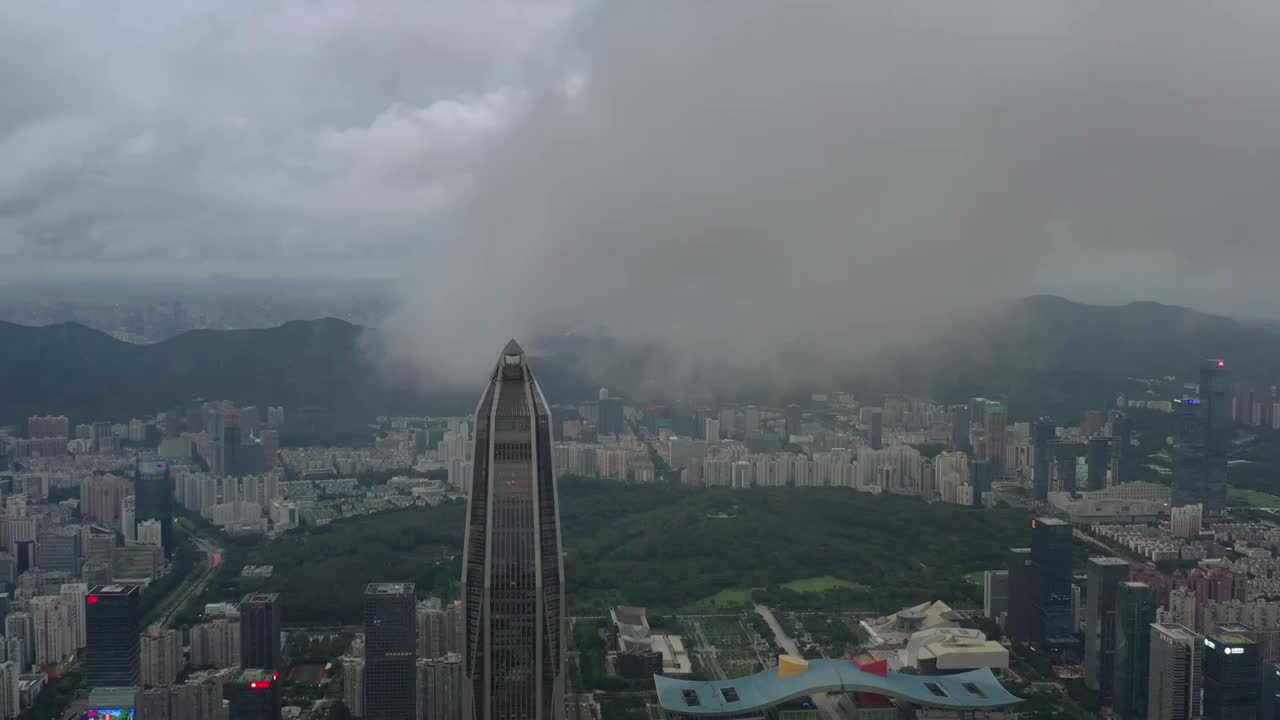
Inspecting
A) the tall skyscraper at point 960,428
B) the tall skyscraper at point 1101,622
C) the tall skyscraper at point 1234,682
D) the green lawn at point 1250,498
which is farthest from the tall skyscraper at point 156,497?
the green lawn at point 1250,498

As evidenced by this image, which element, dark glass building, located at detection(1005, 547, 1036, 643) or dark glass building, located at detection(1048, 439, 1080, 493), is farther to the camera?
dark glass building, located at detection(1048, 439, 1080, 493)

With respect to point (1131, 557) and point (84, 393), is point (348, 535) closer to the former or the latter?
point (84, 393)

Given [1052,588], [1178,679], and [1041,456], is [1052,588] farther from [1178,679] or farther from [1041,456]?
[1041,456]

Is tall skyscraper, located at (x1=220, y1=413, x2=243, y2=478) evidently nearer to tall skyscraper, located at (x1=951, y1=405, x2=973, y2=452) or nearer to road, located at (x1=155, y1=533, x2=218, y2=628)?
road, located at (x1=155, y1=533, x2=218, y2=628)

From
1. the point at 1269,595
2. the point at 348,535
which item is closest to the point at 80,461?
the point at 348,535

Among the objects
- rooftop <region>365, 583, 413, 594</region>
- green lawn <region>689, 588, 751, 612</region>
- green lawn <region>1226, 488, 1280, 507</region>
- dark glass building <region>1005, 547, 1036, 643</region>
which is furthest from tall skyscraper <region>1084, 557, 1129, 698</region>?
rooftop <region>365, 583, 413, 594</region>
